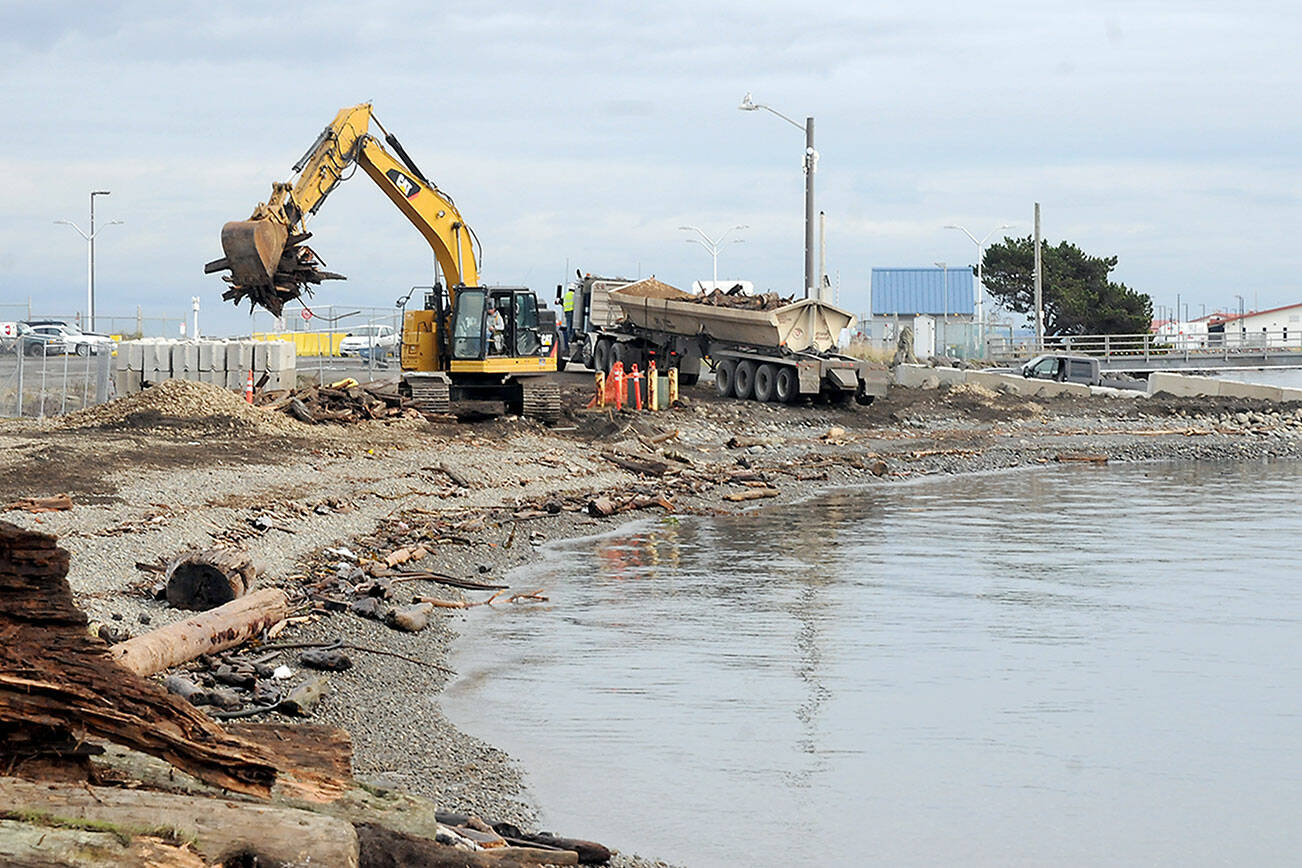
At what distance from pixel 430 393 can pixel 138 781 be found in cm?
2127

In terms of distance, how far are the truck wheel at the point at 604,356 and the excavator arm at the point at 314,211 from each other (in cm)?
1251

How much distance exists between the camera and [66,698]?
18.8 feet

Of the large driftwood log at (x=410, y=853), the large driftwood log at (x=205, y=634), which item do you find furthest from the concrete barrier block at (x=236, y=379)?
the large driftwood log at (x=410, y=853)

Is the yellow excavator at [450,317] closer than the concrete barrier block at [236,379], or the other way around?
the yellow excavator at [450,317]

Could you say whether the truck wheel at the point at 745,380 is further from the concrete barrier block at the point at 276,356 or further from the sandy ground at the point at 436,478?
the concrete barrier block at the point at 276,356

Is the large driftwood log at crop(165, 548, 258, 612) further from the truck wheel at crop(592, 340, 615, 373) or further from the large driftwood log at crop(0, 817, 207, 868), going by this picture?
the truck wheel at crop(592, 340, 615, 373)

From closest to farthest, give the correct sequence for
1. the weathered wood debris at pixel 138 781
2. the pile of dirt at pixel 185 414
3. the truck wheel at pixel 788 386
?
the weathered wood debris at pixel 138 781
the pile of dirt at pixel 185 414
the truck wheel at pixel 788 386

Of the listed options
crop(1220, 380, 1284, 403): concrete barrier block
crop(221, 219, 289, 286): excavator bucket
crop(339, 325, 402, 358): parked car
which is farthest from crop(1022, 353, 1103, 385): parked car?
crop(221, 219, 289, 286): excavator bucket

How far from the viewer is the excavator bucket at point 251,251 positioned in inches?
847

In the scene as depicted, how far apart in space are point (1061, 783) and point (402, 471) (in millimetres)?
14376

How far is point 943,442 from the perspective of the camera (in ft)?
107

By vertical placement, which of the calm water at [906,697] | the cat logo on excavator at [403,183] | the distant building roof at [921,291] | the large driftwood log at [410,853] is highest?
the distant building roof at [921,291]

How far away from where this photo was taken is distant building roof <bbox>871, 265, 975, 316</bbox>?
320 feet

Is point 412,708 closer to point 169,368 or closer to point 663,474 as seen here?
point 663,474
